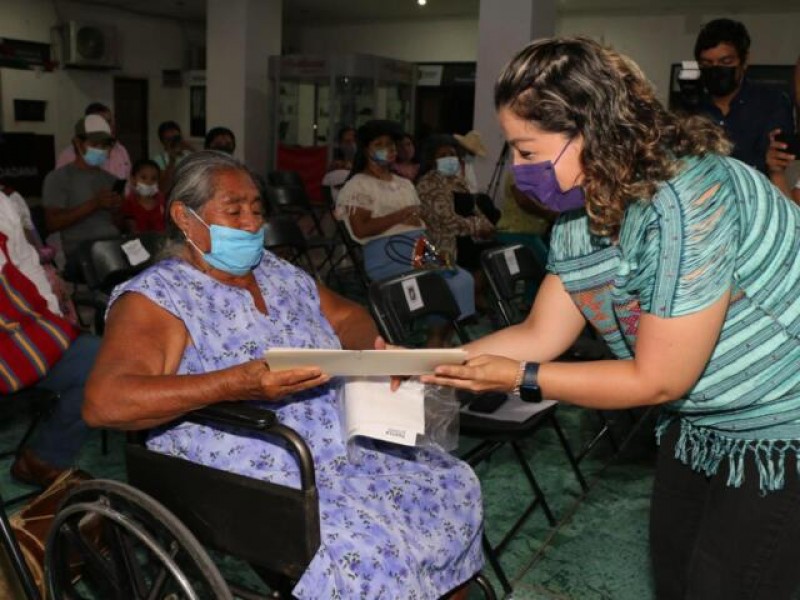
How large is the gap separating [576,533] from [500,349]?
1.38 meters

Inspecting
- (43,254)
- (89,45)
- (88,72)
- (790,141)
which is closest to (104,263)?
(43,254)

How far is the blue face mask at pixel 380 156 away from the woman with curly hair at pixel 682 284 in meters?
3.90

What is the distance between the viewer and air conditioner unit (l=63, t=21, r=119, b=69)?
12.7 metres

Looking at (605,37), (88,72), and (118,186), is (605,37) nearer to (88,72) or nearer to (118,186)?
(88,72)

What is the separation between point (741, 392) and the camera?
4.64ft

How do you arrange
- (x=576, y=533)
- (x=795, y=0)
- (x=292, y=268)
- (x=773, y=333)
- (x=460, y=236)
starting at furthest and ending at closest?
(x=795, y=0) → (x=460, y=236) → (x=576, y=533) → (x=292, y=268) → (x=773, y=333)

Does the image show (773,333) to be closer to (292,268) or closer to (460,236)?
(292,268)

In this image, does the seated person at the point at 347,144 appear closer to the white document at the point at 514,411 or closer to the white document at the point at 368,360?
the white document at the point at 514,411

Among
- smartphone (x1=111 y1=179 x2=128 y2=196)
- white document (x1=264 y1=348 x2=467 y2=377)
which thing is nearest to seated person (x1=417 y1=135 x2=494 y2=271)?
smartphone (x1=111 y1=179 x2=128 y2=196)

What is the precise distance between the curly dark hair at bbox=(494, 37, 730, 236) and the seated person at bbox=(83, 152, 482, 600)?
0.69 meters

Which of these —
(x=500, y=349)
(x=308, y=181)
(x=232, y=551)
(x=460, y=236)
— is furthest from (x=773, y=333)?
(x=308, y=181)

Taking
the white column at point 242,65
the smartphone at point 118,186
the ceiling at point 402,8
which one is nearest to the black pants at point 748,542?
the smartphone at point 118,186

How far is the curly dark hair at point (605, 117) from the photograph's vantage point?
1.30 metres

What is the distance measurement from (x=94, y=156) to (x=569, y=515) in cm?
403
